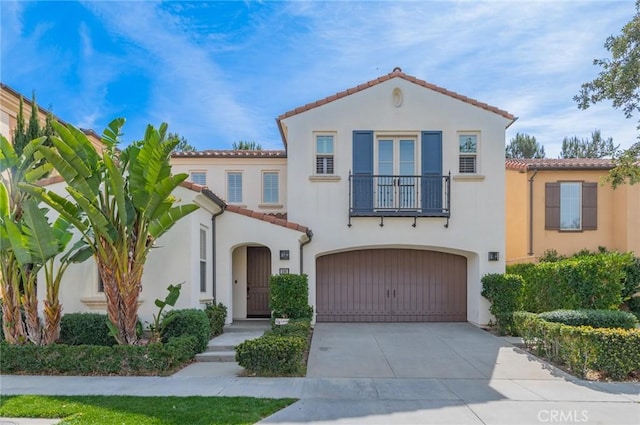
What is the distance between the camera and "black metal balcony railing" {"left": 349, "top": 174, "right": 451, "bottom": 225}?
14.0 metres

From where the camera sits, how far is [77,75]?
12484 millimetres

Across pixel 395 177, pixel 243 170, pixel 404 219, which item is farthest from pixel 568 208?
pixel 243 170

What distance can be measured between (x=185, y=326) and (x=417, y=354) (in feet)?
17.8

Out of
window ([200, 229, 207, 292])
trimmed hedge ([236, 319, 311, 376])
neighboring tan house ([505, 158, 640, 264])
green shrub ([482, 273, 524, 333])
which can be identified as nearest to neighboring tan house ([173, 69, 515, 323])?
green shrub ([482, 273, 524, 333])

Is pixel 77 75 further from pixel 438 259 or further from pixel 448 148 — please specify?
pixel 438 259

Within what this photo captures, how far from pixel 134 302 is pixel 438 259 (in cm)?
988

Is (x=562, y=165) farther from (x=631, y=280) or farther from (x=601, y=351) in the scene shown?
(x=601, y=351)

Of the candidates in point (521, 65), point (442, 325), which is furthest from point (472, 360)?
point (521, 65)

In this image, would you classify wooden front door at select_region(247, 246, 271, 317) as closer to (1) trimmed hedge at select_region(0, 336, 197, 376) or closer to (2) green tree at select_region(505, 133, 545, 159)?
(1) trimmed hedge at select_region(0, 336, 197, 376)

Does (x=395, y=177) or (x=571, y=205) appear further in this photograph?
(x=571, y=205)

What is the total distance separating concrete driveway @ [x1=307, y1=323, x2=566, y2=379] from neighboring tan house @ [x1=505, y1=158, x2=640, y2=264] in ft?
18.6

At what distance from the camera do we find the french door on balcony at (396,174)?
14055 mm

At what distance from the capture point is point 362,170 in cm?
1416

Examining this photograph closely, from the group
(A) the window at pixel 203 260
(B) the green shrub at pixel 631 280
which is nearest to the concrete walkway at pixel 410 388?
(A) the window at pixel 203 260
